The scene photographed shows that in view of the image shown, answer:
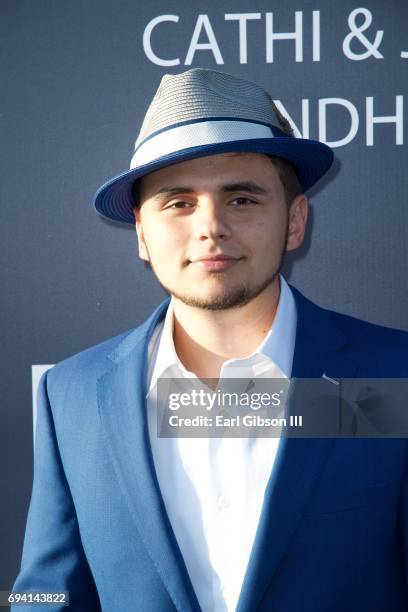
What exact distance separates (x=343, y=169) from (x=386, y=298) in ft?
1.21

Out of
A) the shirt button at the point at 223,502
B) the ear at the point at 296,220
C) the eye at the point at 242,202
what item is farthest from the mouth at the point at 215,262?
the shirt button at the point at 223,502

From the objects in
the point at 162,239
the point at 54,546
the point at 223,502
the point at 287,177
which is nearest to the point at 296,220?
the point at 287,177

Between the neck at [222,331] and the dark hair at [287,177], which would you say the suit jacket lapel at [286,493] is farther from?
the dark hair at [287,177]

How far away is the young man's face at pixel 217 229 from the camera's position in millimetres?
1399

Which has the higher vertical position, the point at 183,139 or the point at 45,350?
the point at 183,139

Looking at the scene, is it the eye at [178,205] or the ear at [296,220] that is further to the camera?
the ear at [296,220]

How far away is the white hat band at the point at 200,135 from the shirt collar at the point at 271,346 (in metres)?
0.37

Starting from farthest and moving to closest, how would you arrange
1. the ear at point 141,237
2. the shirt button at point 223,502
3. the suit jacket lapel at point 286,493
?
the ear at point 141,237, the shirt button at point 223,502, the suit jacket lapel at point 286,493

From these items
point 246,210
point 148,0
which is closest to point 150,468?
A: point 246,210

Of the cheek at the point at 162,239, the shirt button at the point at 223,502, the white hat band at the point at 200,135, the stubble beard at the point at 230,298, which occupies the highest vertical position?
the white hat band at the point at 200,135

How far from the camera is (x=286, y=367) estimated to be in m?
1.49

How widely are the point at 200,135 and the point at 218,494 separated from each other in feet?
2.36

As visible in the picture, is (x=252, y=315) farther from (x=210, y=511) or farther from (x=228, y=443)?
(x=210, y=511)

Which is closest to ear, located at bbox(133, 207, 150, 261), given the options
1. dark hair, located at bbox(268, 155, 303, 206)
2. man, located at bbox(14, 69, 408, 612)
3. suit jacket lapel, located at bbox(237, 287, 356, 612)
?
man, located at bbox(14, 69, 408, 612)
